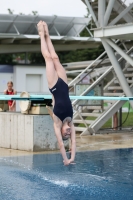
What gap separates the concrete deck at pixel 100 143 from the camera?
14.1 m

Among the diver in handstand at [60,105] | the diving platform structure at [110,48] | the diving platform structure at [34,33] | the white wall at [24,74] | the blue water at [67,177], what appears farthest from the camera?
the diving platform structure at [34,33]

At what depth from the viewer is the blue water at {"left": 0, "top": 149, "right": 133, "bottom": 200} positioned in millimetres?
8336

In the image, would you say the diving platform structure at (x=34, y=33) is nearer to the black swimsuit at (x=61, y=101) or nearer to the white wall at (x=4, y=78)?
the white wall at (x=4, y=78)

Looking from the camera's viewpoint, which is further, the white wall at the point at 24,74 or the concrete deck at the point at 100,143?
the white wall at the point at 24,74

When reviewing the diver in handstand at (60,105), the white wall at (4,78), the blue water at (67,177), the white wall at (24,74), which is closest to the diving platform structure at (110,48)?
the blue water at (67,177)

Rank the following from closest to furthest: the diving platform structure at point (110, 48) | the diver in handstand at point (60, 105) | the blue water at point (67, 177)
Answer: the blue water at point (67, 177)
the diver in handstand at point (60, 105)
the diving platform structure at point (110, 48)

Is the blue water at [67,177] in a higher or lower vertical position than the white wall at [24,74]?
lower

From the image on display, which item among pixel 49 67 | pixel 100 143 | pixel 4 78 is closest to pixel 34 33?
pixel 4 78

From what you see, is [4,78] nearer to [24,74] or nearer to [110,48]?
[24,74]

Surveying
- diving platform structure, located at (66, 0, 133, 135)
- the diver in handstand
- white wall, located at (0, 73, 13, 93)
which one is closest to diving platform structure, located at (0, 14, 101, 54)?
white wall, located at (0, 73, 13, 93)

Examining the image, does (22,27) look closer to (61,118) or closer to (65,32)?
(65,32)

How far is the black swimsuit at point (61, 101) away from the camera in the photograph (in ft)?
27.6

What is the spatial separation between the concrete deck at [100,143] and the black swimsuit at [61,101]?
531cm

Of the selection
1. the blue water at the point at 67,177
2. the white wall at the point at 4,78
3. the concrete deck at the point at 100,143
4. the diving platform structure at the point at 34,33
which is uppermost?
the diving platform structure at the point at 34,33
